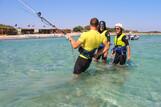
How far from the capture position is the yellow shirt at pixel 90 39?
8917mm

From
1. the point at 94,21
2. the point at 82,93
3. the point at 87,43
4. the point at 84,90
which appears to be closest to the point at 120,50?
the point at 87,43

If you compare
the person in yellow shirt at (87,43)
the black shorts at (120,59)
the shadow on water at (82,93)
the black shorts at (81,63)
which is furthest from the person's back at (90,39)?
the black shorts at (120,59)

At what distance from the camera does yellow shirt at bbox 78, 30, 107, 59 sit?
29.3 ft

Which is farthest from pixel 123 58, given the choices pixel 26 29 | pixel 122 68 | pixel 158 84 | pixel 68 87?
pixel 26 29

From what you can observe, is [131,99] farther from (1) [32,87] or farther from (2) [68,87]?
(1) [32,87]

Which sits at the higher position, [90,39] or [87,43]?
[90,39]

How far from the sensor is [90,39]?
29.5 ft

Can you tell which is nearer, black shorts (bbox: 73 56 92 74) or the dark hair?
the dark hair

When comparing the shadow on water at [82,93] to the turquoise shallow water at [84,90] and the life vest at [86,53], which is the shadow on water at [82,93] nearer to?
the turquoise shallow water at [84,90]

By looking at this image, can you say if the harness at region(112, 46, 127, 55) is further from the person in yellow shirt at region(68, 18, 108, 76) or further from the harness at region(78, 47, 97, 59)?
the harness at region(78, 47, 97, 59)

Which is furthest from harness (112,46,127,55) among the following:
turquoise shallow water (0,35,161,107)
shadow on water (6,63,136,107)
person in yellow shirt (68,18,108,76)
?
person in yellow shirt (68,18,108,76)

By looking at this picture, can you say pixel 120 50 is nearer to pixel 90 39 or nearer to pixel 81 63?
pixel 81 63

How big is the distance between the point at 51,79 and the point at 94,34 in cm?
238

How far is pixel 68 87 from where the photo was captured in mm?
8766
